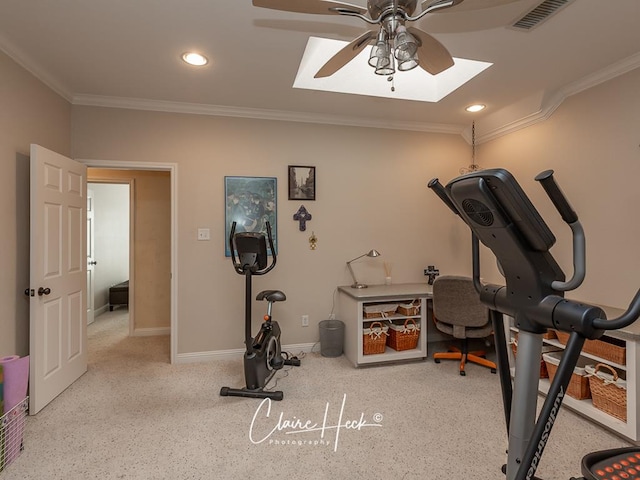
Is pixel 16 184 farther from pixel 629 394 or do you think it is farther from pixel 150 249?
pixel 629 394

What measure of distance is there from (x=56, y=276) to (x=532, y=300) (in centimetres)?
311

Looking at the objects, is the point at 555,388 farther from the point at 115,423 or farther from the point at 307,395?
the point at 115,423

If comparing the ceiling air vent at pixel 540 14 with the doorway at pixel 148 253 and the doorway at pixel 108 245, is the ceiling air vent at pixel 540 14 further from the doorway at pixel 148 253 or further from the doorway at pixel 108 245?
the doorway at pixel 108 245

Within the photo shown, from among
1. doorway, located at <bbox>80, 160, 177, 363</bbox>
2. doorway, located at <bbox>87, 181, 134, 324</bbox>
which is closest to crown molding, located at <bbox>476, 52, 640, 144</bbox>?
doorway, located at <bbox>80, 160, 177, 363</bbox>

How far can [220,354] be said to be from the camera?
3.44 metres

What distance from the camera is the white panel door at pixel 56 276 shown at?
2.40 m

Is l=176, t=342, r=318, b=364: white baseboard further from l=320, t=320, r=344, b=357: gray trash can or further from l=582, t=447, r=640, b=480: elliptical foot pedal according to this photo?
l=582, t=447, r=640, b=480: elliptical foot pedal

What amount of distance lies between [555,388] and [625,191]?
2268mm

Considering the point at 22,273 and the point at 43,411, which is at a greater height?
the point at 22,273

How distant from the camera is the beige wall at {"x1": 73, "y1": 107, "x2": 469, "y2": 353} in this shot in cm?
329

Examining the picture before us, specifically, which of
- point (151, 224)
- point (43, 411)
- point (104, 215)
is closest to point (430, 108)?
point (151, 224)

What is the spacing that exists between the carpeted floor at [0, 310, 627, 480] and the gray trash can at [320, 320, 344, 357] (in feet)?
1.00

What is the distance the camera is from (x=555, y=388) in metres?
1.06

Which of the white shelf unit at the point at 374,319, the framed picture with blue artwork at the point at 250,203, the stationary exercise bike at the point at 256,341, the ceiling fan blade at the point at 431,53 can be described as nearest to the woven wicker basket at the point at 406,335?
the white shelf unit at the point at 374,319
